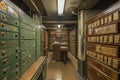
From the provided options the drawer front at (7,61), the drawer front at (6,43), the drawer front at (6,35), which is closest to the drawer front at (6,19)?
the drawer front at (6,35)

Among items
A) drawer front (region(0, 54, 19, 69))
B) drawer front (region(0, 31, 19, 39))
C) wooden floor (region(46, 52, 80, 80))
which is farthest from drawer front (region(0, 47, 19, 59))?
wooden floor (region(46, 52, 80, 80))

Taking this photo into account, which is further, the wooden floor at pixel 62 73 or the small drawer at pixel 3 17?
the wooden floor at pixel 62 73

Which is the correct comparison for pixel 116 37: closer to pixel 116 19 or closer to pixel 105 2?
pixel 116 19

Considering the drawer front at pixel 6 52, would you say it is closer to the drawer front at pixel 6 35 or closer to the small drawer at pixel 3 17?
the drawer front at pixel 6 35

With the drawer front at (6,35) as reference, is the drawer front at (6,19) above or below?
above

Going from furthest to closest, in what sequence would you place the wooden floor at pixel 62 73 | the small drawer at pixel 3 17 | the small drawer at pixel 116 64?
the wooden floor at pixel 62 73 → the small drawer at pixel 116 64 → the small drawer at pixel 3 17

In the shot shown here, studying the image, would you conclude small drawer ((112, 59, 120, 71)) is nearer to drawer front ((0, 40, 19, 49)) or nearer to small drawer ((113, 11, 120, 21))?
small drawer ((113, 11, 120, 21))

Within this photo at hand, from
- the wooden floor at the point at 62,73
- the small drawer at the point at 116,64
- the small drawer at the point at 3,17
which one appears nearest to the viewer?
the small drawer at the point at 3,17

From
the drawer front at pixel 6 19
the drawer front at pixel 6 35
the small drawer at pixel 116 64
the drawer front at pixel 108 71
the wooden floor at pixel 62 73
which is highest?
the drawer front at pixel 6 19

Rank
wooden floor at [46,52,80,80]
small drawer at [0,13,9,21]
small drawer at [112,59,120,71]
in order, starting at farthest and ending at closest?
wooden floor at [46,52,80,80], small drawer at [112,59,120,71], small drawer at [0,13,9,21]

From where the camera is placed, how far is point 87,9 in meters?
5.14

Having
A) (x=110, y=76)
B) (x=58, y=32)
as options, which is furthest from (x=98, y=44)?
(x=58, y=32)

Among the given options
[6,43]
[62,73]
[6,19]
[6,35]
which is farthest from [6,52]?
[62,73]

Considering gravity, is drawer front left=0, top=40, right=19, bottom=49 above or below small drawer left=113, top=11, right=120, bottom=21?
below
